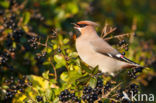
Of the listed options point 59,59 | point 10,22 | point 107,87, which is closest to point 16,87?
point 59,59

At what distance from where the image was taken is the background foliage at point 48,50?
92.3 inches

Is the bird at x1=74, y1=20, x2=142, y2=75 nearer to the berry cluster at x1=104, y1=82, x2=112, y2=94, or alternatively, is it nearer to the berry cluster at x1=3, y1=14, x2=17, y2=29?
the berry cluster at x1=104, y1=82, x2=112, y2=94

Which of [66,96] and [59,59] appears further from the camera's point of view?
[59,59]

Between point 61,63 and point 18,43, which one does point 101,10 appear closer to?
point 18,43

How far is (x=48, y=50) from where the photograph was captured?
247 cm

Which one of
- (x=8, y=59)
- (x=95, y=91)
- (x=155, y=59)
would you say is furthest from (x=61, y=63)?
(x=155, y=59)

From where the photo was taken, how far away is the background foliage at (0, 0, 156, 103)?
2344 millimetres

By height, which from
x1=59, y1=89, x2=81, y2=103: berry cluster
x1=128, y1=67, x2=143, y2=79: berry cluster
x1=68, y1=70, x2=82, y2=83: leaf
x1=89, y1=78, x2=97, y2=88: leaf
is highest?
x1=128, y1=67, x2=143, y2=79: berry cluster

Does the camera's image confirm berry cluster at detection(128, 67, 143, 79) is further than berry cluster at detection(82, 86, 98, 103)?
Yes

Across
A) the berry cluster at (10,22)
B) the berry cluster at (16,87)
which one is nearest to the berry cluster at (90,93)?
the berry cluster at (16,87)

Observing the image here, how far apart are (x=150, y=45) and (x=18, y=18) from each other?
1.98 meters

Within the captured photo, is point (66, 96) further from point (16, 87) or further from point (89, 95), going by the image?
point (16, 87)

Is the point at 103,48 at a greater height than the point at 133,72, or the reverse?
the point at 103,48

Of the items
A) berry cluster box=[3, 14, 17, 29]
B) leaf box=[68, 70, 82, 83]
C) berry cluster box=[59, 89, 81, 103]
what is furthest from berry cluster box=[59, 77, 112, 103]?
berry cluster box=[3, 14, 17, 29]
